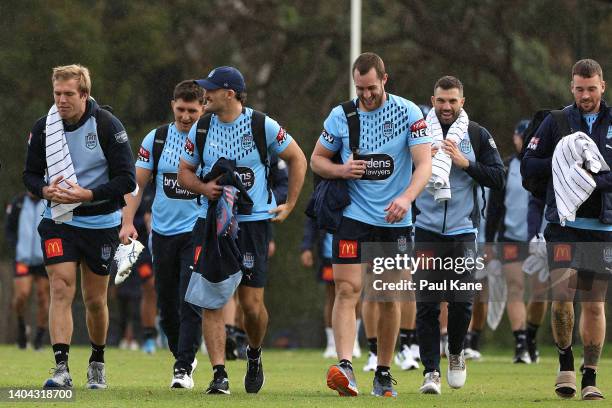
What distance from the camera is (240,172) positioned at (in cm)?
1062

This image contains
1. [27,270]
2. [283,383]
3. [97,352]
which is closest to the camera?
[97,352]

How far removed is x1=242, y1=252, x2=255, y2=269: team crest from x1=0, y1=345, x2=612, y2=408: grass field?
0.93m

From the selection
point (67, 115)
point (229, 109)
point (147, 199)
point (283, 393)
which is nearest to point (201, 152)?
point (229, 109)

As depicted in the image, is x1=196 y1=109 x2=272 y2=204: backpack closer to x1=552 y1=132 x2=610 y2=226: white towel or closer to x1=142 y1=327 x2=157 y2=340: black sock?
x1=552 y1=132 x2=610 y2=226: white towel

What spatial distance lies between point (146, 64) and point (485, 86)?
5.11 m

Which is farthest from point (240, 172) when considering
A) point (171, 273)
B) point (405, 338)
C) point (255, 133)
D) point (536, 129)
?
point (405, 338)

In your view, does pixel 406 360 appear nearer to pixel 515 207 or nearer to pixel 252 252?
pixel 515 207

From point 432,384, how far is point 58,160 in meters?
3.26

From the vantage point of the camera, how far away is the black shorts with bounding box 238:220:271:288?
34.7ft

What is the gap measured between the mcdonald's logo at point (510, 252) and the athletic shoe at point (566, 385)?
21.4ft

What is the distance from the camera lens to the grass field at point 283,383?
1003 cm

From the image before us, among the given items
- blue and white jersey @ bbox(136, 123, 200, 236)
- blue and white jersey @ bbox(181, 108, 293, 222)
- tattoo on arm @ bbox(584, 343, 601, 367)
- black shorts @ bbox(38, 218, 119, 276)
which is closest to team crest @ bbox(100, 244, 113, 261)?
black shorts @ bbox(38, 218, 119, 276)

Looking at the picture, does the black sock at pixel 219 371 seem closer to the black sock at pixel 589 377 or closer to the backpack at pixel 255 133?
the backpack at pixel 255 133

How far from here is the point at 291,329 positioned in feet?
74.4
